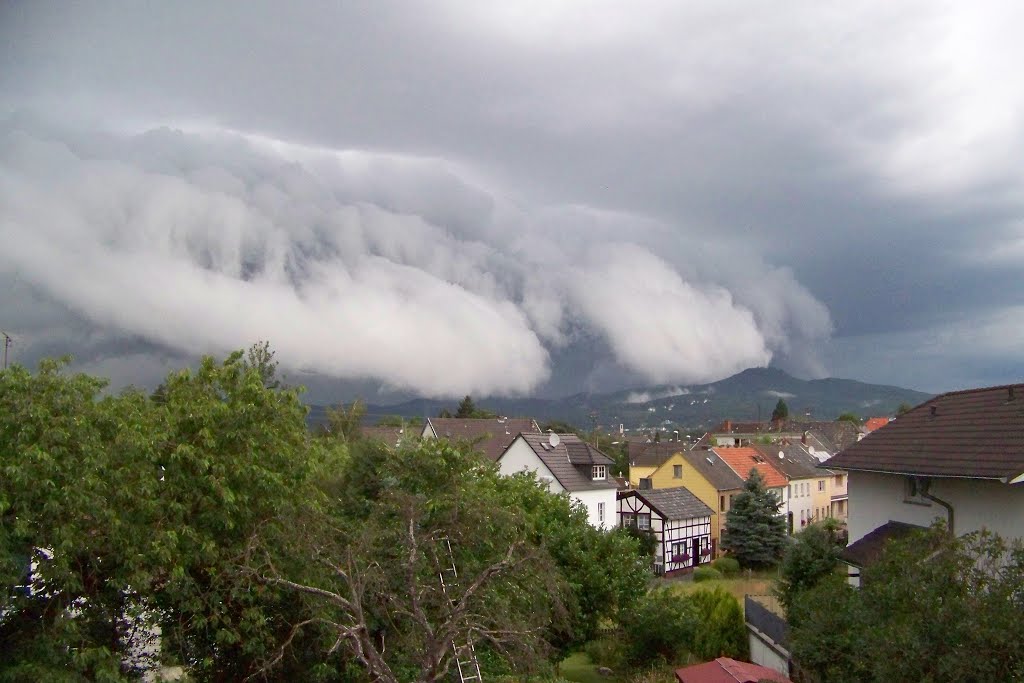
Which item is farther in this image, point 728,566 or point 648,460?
point 648,460

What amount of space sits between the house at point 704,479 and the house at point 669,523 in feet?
12.5

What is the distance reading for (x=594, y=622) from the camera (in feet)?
83.4

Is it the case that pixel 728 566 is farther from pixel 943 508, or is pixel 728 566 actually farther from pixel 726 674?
pixel 726 674

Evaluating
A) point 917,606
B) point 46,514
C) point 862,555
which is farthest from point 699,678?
point 46,514

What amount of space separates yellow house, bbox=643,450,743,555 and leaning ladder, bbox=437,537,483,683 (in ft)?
160

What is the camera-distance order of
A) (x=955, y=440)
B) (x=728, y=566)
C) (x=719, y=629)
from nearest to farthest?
(x=955, y=440) → (x=719, y=629) → (x=728, y=566)

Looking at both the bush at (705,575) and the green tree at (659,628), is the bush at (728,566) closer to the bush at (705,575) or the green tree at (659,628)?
the bush at (705,575)

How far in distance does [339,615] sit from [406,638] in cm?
182

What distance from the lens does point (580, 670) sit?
28703 mm

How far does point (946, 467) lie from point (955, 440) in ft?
5.57

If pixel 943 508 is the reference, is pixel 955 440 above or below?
above

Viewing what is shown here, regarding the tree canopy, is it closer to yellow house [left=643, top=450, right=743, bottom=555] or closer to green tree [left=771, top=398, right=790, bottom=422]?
yellow house [left=643, top=450, right=743, bottom=555]

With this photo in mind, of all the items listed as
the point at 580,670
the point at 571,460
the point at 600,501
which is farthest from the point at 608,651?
the point at 571,460

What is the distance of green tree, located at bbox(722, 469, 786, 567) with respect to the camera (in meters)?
55.3
